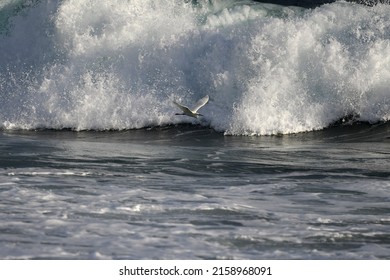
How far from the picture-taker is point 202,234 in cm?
881

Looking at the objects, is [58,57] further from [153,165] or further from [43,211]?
[43,211]

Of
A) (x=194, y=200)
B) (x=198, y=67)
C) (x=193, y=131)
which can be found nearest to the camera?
(x=194, y=200)

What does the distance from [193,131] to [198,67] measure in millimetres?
2095

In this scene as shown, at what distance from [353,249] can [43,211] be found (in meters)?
3.07

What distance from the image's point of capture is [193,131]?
1697 centimetres

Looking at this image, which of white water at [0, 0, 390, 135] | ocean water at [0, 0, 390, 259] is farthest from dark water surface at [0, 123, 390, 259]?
white water at [0, 0, 390, 135]

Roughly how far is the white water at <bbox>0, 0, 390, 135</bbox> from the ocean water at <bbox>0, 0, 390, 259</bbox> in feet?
0.10

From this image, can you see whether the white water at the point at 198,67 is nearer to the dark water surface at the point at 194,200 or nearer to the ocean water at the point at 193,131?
the ocean water at the point at 193,131

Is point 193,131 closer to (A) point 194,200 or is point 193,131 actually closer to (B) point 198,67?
(B) point 198,67

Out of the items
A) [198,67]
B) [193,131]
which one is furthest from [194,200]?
[198,67]

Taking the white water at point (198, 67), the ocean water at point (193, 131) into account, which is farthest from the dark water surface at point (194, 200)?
the white water at point (198, 67)

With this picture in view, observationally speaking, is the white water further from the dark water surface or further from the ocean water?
the dark water surface

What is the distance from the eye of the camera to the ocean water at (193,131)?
349 inches

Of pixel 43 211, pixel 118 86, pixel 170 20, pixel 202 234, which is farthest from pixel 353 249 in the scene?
pixel 170 20
